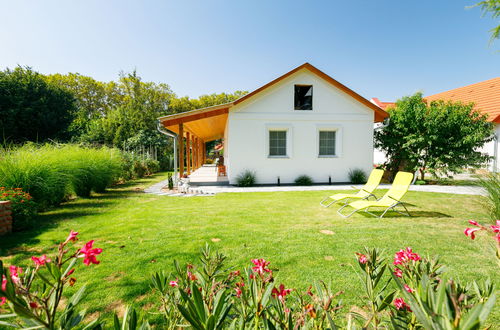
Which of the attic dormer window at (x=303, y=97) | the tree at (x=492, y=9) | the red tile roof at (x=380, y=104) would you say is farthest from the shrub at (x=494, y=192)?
the red tile roof at (x=380, y=104)

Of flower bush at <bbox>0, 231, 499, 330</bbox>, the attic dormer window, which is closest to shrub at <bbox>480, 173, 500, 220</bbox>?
flower bush at <bbox>0, 231, 499, 330</bbox>

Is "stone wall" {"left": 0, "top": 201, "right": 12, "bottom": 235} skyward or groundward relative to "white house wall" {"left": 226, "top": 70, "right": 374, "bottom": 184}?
groundward

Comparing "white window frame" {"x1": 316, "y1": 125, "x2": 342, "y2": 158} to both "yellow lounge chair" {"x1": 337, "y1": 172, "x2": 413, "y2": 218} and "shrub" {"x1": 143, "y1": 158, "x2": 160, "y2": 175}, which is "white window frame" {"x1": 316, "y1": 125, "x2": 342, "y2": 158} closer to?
"yellow lounge chair" {"x1": 337, "y1": 172, "x2": 413, "y2": 218}

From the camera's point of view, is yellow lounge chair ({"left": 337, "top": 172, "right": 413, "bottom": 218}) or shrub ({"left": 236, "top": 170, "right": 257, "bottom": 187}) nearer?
yellow lounge chair ({"left": 337, "top": 172, "right": 413, "bottom": 218})

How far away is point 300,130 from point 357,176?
3.95 meters

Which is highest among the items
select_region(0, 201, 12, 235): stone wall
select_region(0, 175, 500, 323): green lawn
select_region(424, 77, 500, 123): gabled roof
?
select_region(424, 77, 500, 123): gabled roof

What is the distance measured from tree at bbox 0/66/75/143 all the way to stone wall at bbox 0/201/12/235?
68.6 ft

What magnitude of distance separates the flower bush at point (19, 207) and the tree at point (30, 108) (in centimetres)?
2045

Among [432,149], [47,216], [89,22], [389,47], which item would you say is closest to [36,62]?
[89,22]

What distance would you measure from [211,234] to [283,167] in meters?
7.96

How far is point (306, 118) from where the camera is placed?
12.1 m

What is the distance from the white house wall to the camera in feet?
38.3

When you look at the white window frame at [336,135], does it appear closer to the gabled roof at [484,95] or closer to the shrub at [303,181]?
the shrub at [303,181]

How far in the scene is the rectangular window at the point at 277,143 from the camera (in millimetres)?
12133
